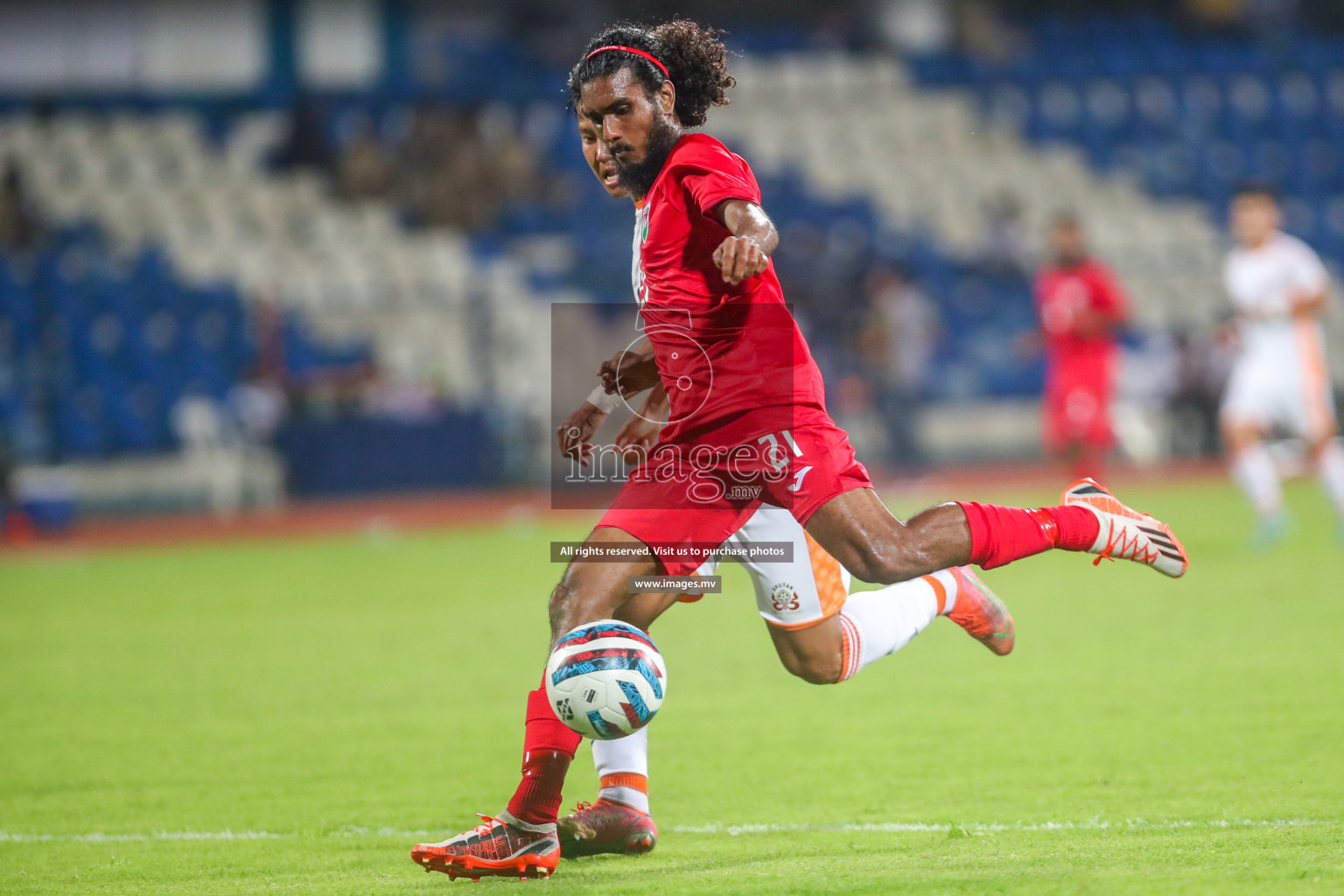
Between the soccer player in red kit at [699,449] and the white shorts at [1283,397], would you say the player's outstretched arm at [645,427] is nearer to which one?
the soccer player in red kit at [699,449]

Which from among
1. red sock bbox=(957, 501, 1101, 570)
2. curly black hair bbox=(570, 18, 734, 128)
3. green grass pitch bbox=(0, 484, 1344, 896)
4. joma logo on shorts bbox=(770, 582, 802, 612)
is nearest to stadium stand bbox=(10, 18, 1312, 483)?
green grass pitch bbox=(0, 484, 1344, 896)

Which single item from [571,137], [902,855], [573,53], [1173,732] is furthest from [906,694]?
[573,53]

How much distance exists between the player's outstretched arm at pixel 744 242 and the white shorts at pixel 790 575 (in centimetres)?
100

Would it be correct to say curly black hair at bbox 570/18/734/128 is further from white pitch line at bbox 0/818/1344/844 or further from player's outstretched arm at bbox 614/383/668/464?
white pitch line at bbox 0/818/1344/844

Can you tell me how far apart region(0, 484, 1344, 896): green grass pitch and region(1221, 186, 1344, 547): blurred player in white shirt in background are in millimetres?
665

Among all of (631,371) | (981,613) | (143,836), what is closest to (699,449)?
(631,371)

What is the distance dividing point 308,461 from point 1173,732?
14720mm

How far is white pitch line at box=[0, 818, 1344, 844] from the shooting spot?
15.2 feet

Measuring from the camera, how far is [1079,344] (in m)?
13.3

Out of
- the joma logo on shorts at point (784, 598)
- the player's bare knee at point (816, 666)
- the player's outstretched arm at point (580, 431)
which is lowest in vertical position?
the player's bare knee at point (816, 666)

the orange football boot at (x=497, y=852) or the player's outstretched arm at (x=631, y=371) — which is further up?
the player's outstretched arm at (x=631, y=371)

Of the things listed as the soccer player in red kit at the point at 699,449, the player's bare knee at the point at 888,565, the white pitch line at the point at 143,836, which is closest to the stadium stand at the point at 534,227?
the white pitch line at the point at 143,836

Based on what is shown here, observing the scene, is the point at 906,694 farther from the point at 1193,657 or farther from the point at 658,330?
the point at 658,330

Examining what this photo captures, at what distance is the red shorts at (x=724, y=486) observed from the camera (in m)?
4.60
